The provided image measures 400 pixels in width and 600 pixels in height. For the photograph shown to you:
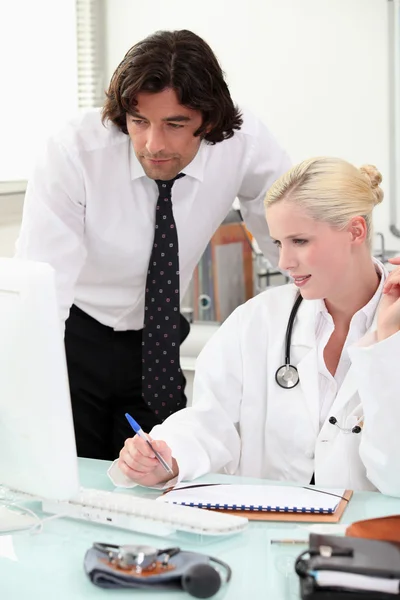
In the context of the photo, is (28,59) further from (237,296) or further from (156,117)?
(156,117)

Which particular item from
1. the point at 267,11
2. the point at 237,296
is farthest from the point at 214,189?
the point at 267,11

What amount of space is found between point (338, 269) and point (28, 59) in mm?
2275

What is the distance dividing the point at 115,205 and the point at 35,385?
3.38 ft

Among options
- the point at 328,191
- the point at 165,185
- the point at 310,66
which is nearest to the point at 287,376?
the point at 328,191

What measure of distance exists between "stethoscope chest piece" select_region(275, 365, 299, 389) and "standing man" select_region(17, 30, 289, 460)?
0.50 meters

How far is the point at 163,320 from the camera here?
7.72ft

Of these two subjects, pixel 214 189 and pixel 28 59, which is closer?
pixel 214 189

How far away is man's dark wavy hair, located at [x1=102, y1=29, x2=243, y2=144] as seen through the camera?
1974 millimetres

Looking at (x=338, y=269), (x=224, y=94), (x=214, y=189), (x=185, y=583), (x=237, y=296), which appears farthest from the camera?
(x=237, y=296)

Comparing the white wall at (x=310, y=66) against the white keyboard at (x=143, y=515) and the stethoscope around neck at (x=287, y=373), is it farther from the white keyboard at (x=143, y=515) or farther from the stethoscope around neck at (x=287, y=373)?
the white keyboard at (x=143, y=515)

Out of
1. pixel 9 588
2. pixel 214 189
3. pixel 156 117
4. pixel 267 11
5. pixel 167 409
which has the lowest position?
pixel 167 409

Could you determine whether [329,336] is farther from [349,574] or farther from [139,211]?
[349,574]

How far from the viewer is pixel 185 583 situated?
1193 millimetres

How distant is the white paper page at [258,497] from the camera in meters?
1.51
